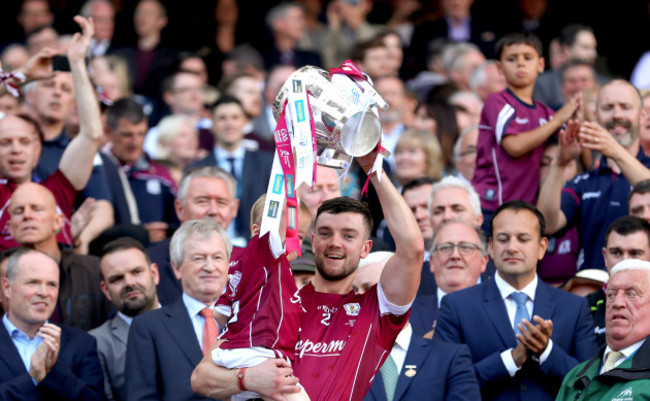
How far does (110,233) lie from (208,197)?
0.95m

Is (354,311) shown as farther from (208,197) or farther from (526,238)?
(208,197)

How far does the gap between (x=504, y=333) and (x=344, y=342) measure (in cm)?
168

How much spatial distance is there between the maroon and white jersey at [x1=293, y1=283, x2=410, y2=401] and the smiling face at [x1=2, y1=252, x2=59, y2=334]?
2402 millimetres

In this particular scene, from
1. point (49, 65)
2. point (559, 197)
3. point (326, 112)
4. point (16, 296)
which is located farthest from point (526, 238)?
point (49, 65)

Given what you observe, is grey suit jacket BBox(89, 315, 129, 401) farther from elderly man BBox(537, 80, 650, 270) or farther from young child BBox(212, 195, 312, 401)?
elderly man BBox(537, 80, 650, 270)

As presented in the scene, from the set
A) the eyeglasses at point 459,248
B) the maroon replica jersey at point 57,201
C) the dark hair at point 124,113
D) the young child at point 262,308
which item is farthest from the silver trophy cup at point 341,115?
the dark hair at point 124,113

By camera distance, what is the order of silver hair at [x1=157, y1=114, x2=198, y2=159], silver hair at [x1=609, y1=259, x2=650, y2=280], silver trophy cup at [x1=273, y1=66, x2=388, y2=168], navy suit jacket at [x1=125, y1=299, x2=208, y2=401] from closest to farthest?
silver trophy cup at [x1=273, y1=66, x2=388, y2=168] → silver hair at [x1=609, y1=259, x2=650, y2=280] → navy suit jacket at [x1=125, y1=299, x2=208, y2=401] → silver hair at [x1=157, y1=114, x2=198, y2=159]


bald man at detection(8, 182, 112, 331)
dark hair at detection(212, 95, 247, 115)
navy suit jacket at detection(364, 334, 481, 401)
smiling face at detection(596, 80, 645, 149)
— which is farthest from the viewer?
dark hair at detection(212, 95, 247, 115)

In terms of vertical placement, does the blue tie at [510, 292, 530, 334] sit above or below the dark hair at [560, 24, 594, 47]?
below

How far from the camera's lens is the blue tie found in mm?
7473

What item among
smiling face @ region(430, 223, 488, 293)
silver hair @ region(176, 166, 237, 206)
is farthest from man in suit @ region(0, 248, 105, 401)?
smiling face @ region(430, 223, 488, 293)

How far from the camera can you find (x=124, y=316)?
8.20 meters

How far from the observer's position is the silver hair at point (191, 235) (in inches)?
314

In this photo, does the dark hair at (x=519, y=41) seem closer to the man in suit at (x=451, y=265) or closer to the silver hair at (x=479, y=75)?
the man in suit at (x=451, y=265)
